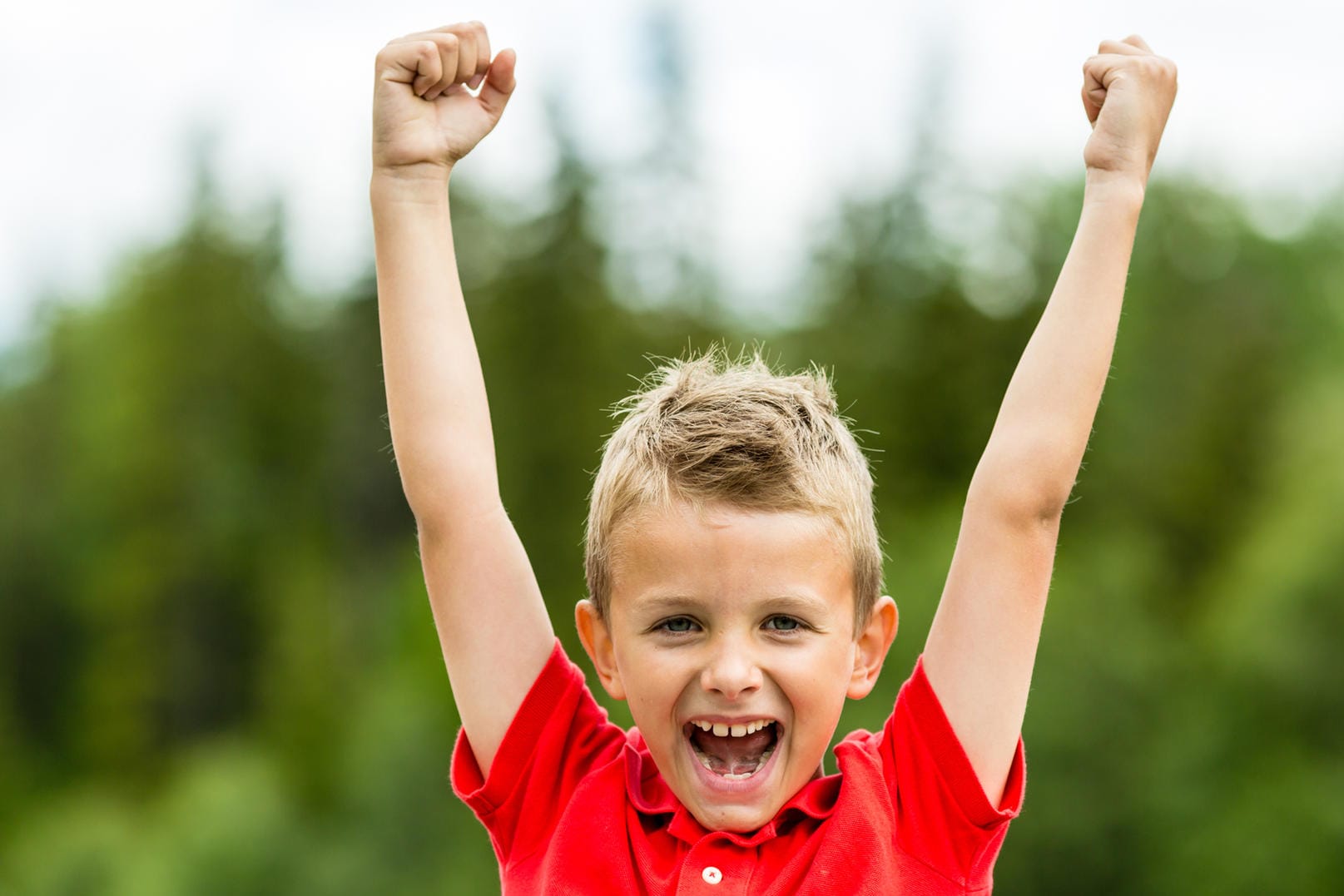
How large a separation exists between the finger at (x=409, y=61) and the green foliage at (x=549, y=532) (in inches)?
598

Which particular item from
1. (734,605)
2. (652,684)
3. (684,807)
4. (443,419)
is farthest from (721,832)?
(443,419)

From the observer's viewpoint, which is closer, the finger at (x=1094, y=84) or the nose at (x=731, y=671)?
the nose at (x=731, y=671)

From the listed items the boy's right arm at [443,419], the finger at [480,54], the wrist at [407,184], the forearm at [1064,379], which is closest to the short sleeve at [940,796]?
the forearm at [1064,379]

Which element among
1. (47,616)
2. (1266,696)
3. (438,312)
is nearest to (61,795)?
(47,616)

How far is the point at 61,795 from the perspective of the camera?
2973 cm

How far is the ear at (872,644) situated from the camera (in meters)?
2.58

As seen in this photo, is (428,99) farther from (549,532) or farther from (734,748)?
(549,532)

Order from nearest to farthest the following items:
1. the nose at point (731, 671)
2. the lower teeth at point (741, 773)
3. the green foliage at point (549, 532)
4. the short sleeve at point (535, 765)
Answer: the nose at point (731, 671) → the lower teeth at point (741, 773) → the short sleeve at point (535, 765) → the green foliage at point (549, 532)

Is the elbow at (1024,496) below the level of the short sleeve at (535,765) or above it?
above

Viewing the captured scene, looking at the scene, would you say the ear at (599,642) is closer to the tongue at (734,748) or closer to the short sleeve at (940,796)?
the tongue at (734,748)

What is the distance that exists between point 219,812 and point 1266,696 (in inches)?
661

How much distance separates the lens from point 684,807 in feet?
8.21

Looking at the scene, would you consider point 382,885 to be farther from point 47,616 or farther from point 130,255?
point 130,255

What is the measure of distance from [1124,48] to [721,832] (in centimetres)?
146
